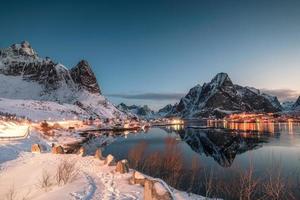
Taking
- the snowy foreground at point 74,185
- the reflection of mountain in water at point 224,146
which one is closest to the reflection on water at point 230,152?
the reflection of mountain in water at point 224,146

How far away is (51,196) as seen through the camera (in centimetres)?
1736

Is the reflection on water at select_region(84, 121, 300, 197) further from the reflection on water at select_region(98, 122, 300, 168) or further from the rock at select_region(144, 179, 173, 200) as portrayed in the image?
the rock at select_region(144, 179, 173, 200)

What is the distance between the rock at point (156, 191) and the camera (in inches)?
554

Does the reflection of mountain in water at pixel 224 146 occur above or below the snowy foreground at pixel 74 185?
below

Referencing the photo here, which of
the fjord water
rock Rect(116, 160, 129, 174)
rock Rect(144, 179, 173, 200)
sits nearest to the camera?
rock Rect(144, 179, 173, 200)

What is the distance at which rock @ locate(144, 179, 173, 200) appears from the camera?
1406 centimetres

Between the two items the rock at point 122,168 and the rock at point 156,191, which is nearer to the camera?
the rock at point 156,191

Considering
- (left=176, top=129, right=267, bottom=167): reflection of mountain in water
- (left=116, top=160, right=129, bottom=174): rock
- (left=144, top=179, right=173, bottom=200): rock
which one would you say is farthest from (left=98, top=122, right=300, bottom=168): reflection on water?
(left=116, top=160, right=129, bottom=174): rock

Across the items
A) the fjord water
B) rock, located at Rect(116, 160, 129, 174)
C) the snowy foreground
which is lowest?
the fjord water

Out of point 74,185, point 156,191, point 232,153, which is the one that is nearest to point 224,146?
point 232,153

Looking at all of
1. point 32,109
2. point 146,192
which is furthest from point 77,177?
point 32,109

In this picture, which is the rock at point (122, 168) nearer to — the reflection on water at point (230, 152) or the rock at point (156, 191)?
the reflection on water at point (230, 152)

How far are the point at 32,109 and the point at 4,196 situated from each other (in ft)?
574

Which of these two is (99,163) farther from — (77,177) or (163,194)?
(163,194)
